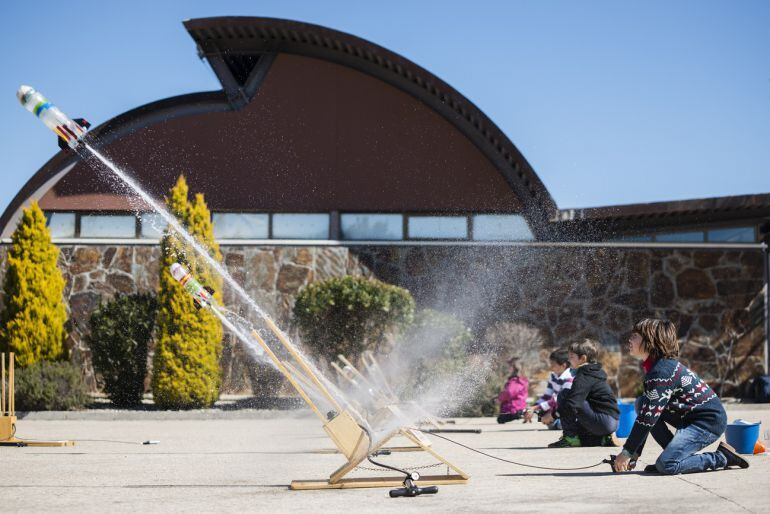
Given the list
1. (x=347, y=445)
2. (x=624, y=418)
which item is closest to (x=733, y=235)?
(x=624, y=418)

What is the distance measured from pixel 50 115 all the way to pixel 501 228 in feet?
41.4

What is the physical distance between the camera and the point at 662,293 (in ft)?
68.6

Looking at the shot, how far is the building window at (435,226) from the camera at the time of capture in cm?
2152

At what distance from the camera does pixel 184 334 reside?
1808 centimetres

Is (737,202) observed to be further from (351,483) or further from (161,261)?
(351,483)

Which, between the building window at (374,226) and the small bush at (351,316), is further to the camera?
the building window at (374,226)

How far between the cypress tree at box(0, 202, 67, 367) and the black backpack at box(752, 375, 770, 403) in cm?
1381

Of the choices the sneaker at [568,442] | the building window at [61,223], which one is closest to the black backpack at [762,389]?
the sneaker at [568,442]

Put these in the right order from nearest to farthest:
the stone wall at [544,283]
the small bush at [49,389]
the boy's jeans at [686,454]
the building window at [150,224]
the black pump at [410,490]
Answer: the black pump at [410,490], the boy's jeans at [686,454], the small bush at [49,389], the stone wall at [544,283], the building window at [150,224]

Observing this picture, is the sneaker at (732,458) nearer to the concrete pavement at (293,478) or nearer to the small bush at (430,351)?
the concrete pavement at (293,478)

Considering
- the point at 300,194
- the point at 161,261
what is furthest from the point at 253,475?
the point at 300,194

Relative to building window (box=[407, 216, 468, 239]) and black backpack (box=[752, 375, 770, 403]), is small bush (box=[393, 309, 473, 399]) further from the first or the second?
black backpack (box=[752, 375, 770, 403])

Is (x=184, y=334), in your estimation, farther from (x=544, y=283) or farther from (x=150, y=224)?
(x=544, y=283)

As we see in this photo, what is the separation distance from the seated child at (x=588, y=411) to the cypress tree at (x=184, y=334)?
856 centimetres
